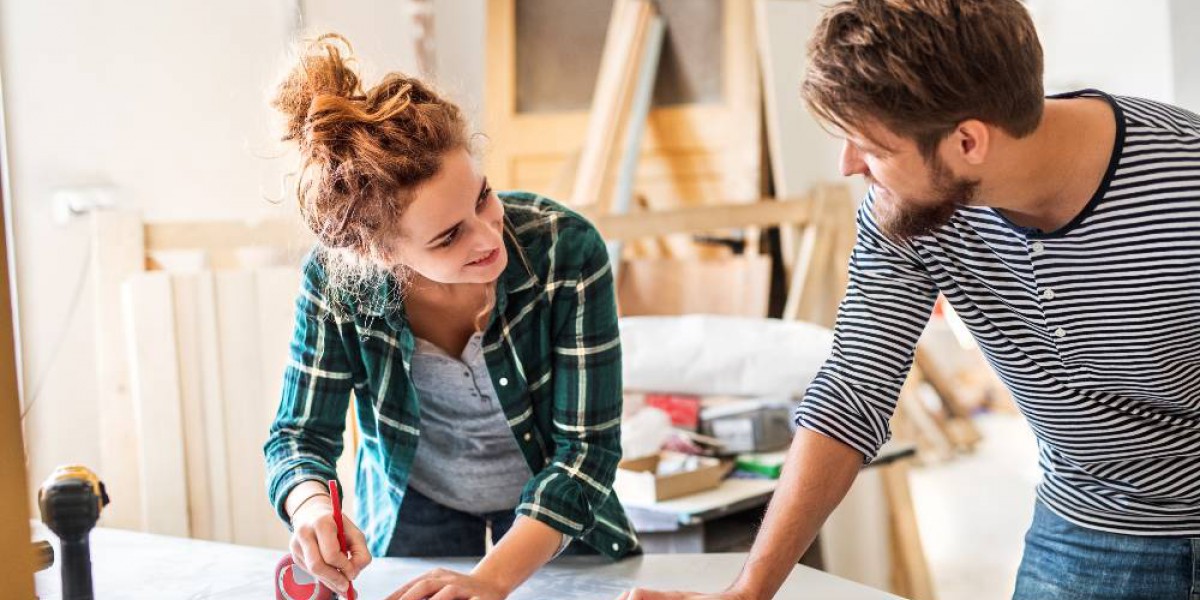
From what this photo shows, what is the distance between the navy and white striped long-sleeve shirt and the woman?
1.04ft

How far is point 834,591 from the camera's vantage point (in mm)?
1445

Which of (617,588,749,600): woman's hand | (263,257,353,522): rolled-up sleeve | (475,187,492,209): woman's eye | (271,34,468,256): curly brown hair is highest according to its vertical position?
(271,34,468,256): curly brown hair

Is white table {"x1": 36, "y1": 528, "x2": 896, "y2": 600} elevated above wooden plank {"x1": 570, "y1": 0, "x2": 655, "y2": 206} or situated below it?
below

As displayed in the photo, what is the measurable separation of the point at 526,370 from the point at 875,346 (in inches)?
18.0

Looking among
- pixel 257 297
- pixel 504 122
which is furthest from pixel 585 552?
pixel 504 122

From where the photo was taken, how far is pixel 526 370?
155 cm

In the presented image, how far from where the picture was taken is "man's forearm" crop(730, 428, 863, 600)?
1.34 meters

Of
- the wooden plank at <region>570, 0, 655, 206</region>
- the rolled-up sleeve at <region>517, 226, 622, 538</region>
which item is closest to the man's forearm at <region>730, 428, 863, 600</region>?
the rolled-up sleeve at <region>517, 226, 622, 538</region>

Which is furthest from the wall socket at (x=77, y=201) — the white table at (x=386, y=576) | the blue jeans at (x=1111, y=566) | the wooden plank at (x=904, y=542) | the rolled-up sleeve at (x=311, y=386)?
the wooden plank at (x=904, y=542)

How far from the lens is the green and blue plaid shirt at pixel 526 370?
1496 millimetres

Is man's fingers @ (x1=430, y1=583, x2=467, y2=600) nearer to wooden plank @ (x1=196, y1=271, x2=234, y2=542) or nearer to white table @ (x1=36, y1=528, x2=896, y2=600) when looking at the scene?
white table @ (x1=36, y1=528, x2=896, y2=600)

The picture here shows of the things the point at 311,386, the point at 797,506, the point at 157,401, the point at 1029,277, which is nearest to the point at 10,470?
the point at 311,386

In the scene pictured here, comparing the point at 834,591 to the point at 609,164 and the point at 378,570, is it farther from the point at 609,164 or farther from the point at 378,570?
Result: the point at 609,164

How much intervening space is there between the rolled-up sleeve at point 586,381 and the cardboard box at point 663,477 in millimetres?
724
